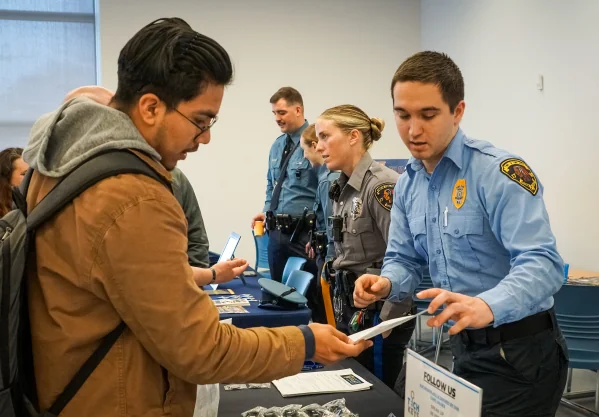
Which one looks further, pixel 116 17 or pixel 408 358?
pixel 116 17

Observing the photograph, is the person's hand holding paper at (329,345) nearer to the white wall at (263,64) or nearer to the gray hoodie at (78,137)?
the gray hoodie at (78,137)

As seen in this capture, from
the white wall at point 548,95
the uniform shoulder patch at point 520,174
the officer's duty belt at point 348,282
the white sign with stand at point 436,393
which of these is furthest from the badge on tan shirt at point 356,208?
the white wall at point 548,95

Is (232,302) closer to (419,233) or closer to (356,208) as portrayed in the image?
(356,208)

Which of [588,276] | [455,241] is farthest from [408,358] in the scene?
[588,276]

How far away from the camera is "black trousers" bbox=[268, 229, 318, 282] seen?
4668mm

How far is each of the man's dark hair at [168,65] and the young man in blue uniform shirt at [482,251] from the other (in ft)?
2.16

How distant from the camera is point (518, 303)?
146 cm

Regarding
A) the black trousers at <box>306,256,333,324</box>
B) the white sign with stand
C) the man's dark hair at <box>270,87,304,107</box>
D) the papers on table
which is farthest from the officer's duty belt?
the man's dark hair at <box>270,87,304,107</box>

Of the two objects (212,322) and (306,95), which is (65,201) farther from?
(306,95)

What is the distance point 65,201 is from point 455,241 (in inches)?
40.4

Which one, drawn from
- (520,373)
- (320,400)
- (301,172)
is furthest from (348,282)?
(301,172)

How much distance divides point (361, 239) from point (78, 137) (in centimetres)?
180

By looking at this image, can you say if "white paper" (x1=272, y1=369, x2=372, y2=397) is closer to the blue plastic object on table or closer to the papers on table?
the blue plastic object on table

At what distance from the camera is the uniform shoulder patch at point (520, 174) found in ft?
5.32
